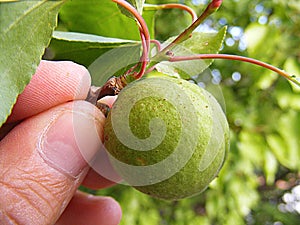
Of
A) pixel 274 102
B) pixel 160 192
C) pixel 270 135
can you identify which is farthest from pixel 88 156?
pixel 274 102

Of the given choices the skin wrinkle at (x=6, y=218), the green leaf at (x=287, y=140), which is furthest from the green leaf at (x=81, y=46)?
the green leaf at (x=287, y=140)

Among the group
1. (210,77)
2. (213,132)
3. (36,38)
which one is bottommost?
(210,77)

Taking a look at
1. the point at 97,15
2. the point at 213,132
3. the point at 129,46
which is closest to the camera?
the point at 213,132

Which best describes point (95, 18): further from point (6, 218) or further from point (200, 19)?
point (6, 218)

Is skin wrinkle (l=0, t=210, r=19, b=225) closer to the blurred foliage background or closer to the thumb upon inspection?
the thumb

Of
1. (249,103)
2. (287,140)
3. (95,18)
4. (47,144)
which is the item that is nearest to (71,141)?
(47,144)

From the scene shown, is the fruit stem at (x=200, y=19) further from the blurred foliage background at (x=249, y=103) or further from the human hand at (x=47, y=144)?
the blurred foliage background at (x=249, y=103)

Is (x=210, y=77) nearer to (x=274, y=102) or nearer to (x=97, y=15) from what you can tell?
(x=274, y=102)

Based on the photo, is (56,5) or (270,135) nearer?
(56,5)
